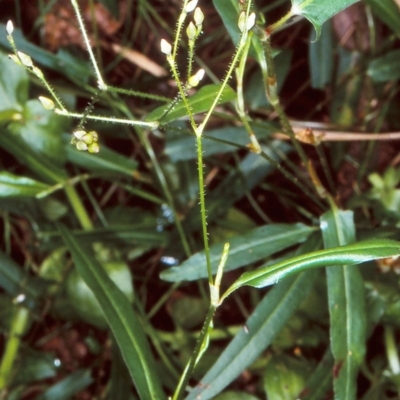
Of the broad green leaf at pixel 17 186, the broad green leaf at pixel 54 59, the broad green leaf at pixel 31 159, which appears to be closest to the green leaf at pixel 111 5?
the broad green leaf at pixel 54 59

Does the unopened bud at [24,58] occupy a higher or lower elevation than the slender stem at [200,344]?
higher

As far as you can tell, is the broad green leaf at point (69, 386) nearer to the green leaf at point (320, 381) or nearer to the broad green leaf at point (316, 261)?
the green leaf at point (320, 381)

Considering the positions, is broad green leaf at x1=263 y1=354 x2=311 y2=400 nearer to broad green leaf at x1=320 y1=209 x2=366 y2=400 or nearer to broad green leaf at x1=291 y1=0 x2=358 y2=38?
broad green leaf at x1=320 y1=209 x2=366 y2=400

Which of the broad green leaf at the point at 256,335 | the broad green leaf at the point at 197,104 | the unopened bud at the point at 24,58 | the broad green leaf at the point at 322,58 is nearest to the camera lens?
the unopened bud at the point at 24,58

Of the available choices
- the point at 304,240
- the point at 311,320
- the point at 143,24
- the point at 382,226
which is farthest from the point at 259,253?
the point at 143,24

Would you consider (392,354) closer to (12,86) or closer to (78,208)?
(78,208)

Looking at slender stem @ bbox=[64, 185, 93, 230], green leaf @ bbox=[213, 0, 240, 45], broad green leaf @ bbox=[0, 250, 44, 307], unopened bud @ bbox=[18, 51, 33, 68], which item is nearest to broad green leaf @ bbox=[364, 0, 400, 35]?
green leaf @ bbox=[213, 0, 240, 45]
